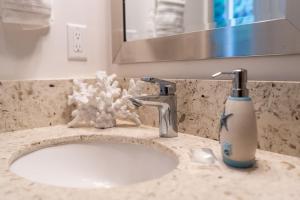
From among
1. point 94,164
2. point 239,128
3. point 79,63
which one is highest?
point 79,63

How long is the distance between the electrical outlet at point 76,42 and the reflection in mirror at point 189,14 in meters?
0.17

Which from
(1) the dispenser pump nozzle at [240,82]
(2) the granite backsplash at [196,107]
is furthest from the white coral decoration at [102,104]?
(1) the dispenser pump nozzle at [240,82]

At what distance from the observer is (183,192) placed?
0.42 meters

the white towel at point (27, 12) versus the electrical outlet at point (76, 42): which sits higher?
the white towel at point (27, 12)

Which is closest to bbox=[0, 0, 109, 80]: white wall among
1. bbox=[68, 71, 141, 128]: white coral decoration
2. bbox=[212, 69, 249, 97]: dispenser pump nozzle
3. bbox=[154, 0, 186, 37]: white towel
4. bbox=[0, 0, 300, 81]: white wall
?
bbox=[0, 0, 300, 81]: white wall

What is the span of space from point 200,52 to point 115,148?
367mm

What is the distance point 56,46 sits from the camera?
0.94 meters

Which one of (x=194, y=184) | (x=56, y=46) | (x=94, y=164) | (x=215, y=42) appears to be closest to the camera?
(x=194, y=184)

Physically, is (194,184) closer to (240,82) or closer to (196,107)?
(240,82)

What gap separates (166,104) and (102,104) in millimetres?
234

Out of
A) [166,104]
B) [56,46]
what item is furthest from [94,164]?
[56,46]

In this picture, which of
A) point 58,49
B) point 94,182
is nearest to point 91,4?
point 58,49

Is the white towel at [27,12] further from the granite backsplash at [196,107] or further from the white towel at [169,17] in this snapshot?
the white towel at [169,17]

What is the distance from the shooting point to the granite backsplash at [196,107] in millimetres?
574
